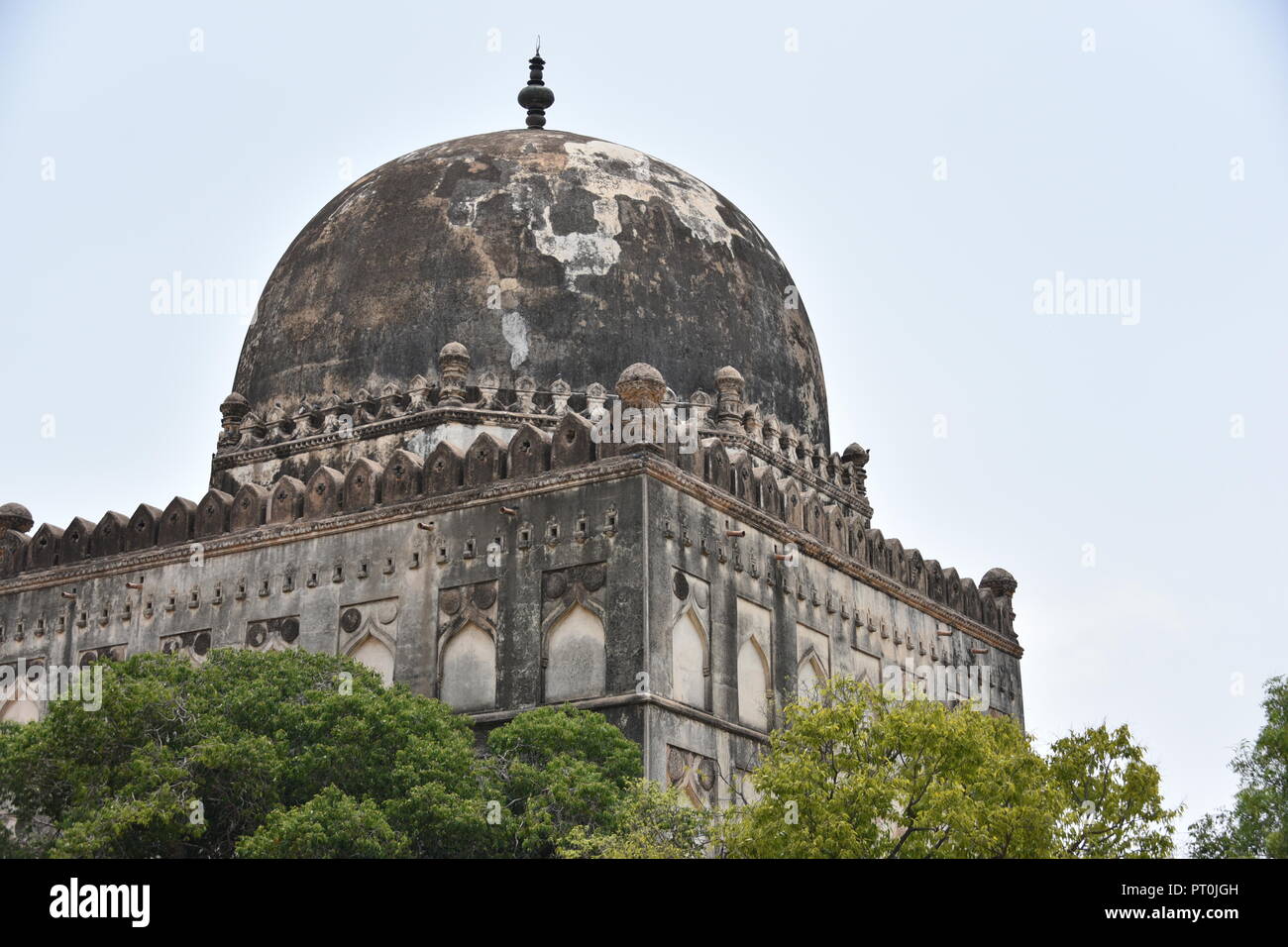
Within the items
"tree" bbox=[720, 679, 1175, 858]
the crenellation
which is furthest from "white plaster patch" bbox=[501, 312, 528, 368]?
"tree" bbox=[720, 679, 1175, 858]

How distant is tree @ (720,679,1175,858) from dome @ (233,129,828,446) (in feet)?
24.8

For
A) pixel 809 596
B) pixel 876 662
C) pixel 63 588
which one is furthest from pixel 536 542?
pixel 63 588

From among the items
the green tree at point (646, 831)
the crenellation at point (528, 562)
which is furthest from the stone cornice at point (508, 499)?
the green tree at point (646, 831)

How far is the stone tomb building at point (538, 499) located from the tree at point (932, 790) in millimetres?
2600

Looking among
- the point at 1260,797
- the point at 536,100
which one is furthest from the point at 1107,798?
the point at 536,100

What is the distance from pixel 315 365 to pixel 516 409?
125 inches

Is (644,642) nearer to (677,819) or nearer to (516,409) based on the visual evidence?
(677,819)

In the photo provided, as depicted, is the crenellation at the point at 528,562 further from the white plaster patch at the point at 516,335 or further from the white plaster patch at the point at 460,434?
the white plaster patch at the point at 516,335

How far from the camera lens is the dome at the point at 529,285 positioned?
932 inches

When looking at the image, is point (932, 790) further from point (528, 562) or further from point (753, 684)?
point (528, 562)

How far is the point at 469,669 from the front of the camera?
20.4m

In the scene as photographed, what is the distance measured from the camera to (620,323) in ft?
78.3

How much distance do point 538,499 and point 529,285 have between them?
432cm

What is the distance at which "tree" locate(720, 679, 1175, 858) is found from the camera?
15.8 m
